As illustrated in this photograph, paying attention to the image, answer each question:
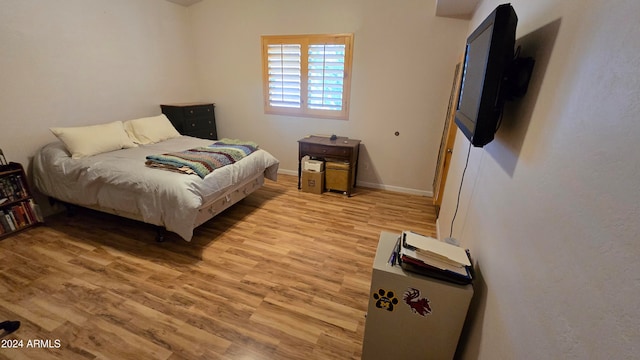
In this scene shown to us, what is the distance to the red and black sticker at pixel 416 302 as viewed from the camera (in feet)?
4.00

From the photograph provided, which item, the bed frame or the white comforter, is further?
the bed frame

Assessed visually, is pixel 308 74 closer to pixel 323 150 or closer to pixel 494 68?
pixel 323 150

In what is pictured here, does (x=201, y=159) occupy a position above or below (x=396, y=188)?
above

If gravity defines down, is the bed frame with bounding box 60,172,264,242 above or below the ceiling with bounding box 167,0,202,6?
below

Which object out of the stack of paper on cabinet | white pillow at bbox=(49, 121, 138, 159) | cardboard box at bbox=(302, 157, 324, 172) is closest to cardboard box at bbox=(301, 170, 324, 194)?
cardboard box at bbox=(302, 157, 324, 172)

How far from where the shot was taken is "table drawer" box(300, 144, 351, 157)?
11.9 ft

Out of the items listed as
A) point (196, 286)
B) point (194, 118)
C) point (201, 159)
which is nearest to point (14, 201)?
point (201, 159)

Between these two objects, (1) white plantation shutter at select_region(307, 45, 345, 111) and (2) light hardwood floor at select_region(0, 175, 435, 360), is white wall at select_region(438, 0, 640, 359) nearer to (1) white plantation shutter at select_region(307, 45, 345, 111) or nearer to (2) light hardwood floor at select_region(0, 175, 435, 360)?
(2) light hardwood floor at select_region(0, 175, 435, 360)

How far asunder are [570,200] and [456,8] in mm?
2994

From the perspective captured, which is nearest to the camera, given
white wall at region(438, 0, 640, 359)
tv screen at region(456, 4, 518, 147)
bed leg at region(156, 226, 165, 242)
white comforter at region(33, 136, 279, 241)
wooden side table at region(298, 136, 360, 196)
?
white wall at region(438, 0, 640, 359)

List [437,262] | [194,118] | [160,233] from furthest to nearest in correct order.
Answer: [194,118] < [160,233] < [437,262]

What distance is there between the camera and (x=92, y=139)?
286 centimetres

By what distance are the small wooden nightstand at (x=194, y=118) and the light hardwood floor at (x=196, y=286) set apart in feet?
5.78

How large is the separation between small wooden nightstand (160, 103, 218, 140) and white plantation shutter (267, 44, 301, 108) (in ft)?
3.71
